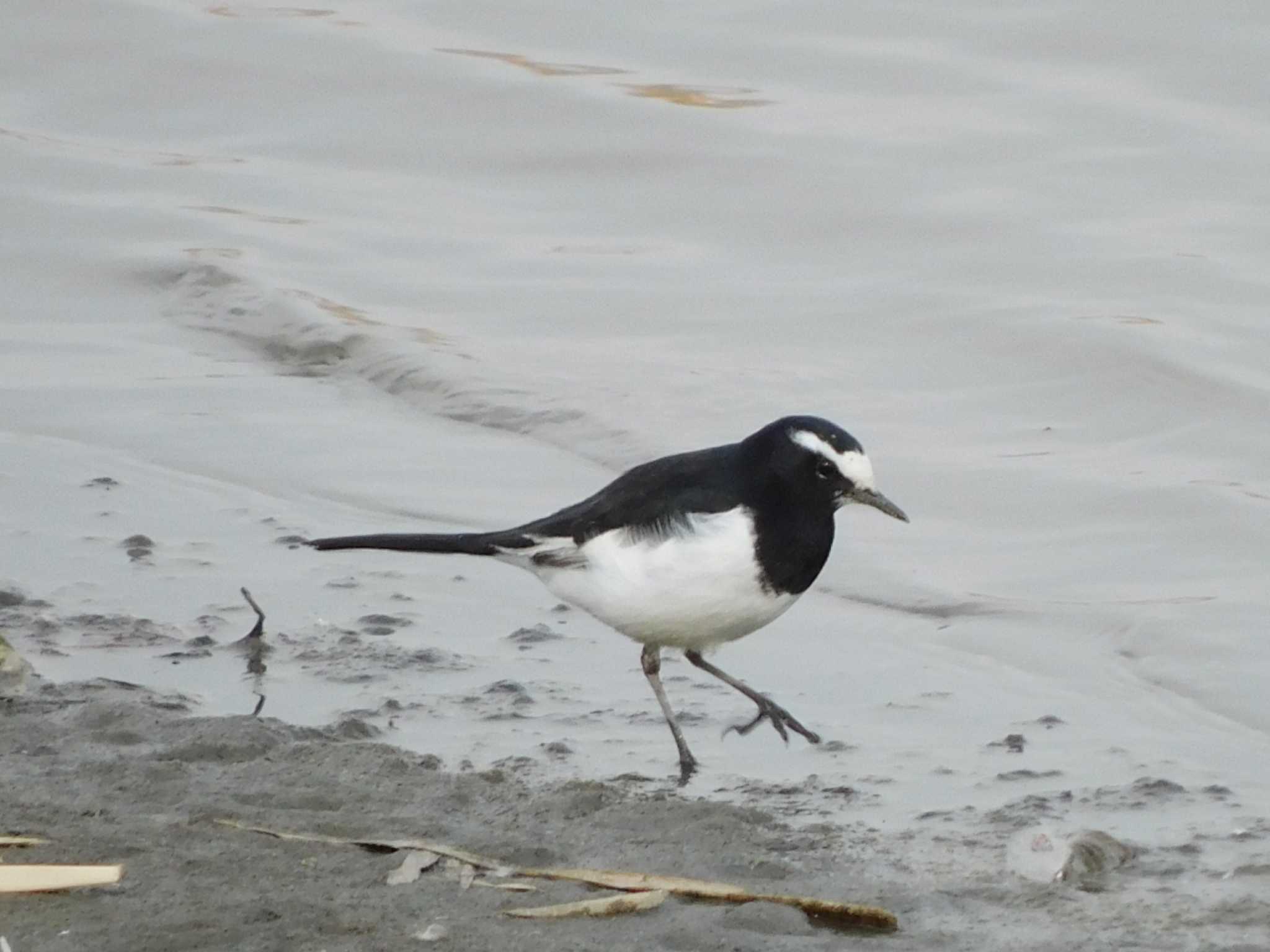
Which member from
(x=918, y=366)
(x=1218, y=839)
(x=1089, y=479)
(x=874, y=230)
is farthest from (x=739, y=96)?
(x=1218, y=839)

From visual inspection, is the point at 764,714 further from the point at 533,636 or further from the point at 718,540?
the point at 533,636

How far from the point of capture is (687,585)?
504 cm

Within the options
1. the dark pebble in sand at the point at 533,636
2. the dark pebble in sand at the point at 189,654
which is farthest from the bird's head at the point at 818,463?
the dark pebble in sand at the point at 189,654

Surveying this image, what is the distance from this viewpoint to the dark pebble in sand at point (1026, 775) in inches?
187

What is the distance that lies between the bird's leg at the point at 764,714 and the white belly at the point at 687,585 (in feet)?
0.45

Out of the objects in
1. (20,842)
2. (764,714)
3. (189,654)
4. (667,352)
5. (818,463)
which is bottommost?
(189,654)

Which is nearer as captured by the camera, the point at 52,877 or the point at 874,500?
the point at 52,877

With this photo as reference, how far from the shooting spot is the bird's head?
511 cm

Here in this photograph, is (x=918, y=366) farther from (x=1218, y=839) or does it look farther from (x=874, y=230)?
(x=1218, y=839)

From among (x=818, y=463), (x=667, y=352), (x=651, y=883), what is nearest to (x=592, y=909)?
(x=651, y=883)

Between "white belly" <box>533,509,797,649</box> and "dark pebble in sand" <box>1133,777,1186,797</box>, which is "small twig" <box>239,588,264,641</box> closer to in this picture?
"white belly" <box>533,509,797,649</box>

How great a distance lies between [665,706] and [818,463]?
28.0 inches

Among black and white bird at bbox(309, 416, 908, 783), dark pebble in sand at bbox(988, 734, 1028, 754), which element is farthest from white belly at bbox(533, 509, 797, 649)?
dark pebble in sand at bbox(988, 734, 1028, 754)

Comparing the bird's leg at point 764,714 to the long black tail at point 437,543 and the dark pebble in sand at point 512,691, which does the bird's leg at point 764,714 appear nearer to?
the dark pebble in sand at point 512,691
